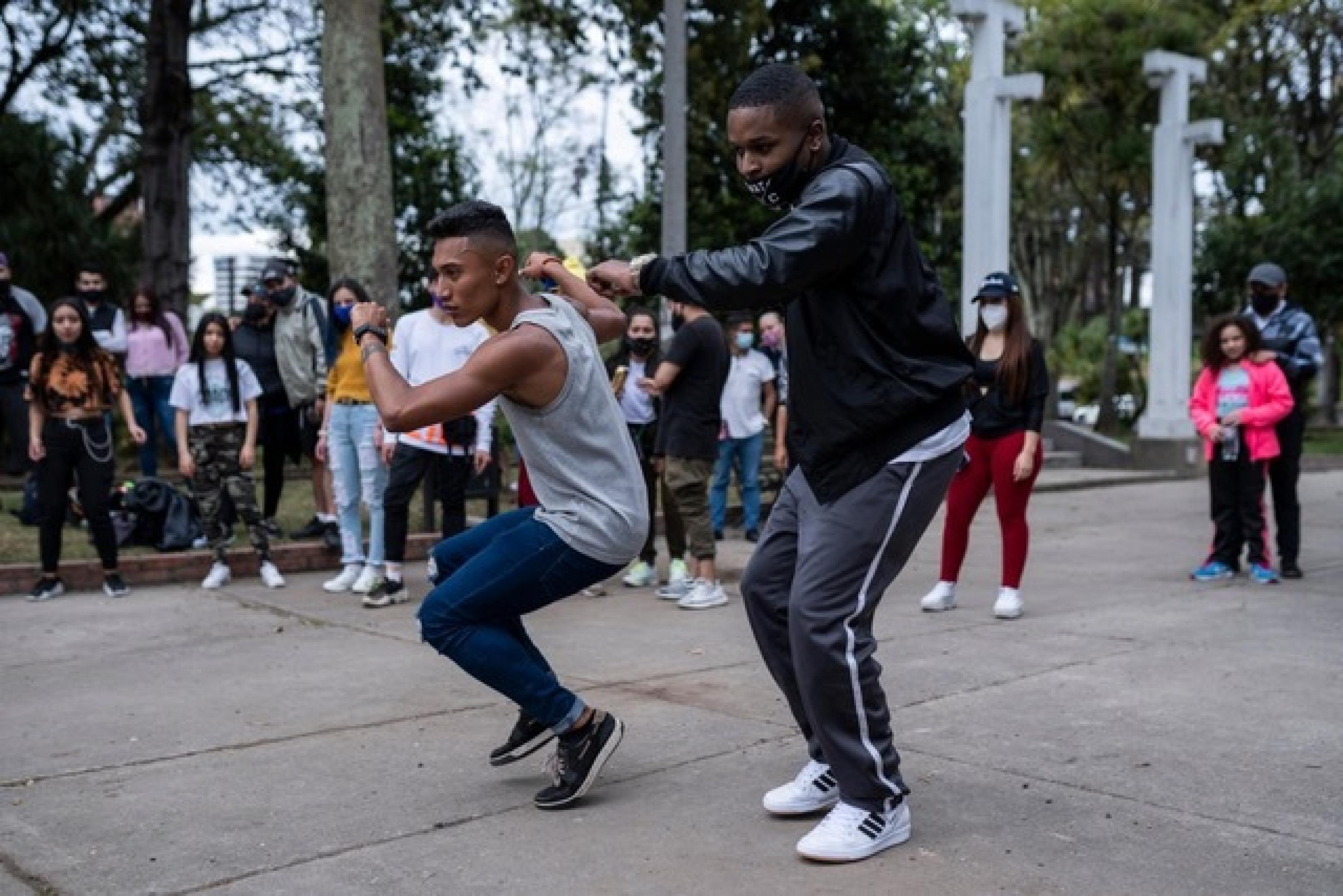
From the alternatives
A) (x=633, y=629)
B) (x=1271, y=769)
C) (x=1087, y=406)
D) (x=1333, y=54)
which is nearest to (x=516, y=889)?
(x=1271, y=769)

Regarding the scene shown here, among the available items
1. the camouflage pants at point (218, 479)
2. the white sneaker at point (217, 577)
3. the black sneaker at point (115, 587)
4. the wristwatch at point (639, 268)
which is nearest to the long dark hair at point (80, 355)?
the camouflage pants at point (218, 479)

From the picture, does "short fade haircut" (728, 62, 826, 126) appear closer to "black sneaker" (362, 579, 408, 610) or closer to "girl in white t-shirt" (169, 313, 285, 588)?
"black sneaker" (362, 579, 408, 610)

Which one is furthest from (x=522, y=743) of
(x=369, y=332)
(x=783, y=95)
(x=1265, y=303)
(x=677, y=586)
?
(x=1265, y=303)

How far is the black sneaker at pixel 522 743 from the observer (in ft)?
13.9

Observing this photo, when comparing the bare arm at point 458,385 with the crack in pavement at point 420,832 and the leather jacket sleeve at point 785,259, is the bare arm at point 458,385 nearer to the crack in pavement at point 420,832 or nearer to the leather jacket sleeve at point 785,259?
the leather jacket sleeve at point 785,259

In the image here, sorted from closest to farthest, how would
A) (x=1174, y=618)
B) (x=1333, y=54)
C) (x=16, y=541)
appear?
(x=1174, y=618), (x=16, y=541), (x=1333, y=54)

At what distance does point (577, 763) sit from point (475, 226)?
1.57 m

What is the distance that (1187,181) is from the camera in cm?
2017

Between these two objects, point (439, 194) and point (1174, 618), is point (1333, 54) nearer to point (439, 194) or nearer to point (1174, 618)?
point (439, 194)

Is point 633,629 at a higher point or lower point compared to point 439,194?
lower

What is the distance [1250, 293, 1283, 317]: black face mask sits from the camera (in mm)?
8773

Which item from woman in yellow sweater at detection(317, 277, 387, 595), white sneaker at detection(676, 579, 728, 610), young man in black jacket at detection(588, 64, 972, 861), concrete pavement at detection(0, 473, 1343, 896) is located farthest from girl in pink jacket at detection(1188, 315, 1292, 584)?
young man in black jacket at detection(588, 64, 972, 861)

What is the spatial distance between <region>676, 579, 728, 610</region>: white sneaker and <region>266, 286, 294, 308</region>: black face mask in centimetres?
367

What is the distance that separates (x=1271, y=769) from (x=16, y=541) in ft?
27.2
